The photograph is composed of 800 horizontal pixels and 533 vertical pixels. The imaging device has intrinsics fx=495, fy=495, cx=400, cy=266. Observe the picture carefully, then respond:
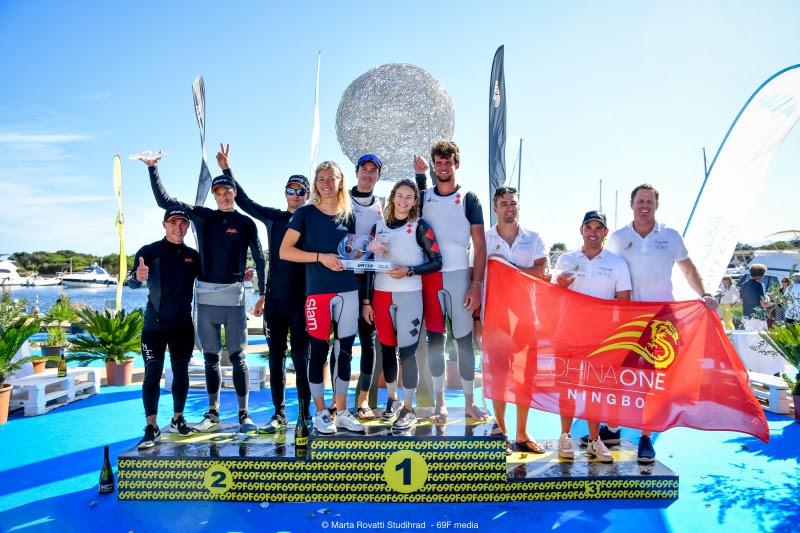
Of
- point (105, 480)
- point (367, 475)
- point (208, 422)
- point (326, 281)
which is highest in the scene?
point (326, 281)

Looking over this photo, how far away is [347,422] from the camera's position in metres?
4.07

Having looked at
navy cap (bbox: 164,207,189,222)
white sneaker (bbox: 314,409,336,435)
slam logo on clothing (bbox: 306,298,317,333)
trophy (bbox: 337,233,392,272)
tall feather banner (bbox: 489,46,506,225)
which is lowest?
white sneaker (bbox: 314,409,336,435)

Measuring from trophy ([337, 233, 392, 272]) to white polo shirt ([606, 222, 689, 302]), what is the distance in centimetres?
225

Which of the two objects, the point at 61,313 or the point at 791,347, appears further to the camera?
the point at 61,313

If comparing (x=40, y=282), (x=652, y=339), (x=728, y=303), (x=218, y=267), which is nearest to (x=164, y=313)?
(x=218, y=267)

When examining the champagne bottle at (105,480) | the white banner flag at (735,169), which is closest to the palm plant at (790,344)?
the white banner flag at (735,169)

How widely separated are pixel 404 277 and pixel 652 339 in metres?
2.17

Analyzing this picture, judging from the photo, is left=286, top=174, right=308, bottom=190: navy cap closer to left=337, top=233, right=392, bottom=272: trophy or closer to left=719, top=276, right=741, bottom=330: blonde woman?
left=337, top=233, right=392, bottom=272: trophy

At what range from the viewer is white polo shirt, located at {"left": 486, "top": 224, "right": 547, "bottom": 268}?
4.47 meters

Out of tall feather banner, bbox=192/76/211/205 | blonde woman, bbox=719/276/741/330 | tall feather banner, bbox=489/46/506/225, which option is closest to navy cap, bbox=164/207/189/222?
tall feather banner, bbox=489/46/506/225

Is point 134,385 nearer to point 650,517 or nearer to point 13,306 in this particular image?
point 13,306

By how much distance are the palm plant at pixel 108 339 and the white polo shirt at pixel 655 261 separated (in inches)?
291

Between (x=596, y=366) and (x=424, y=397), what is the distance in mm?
2136

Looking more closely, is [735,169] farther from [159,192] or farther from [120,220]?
[120,220]
